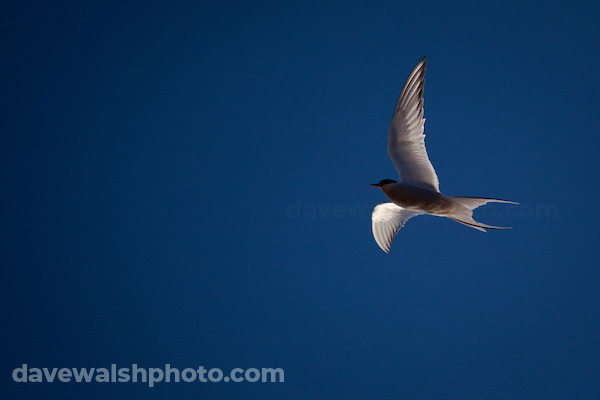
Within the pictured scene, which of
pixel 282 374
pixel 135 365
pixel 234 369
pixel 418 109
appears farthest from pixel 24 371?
pixel 418 109

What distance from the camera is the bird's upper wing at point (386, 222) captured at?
10.1 ft

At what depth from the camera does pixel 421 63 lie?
229 centimetres

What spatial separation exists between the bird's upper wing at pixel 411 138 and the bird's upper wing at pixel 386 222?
50 cm

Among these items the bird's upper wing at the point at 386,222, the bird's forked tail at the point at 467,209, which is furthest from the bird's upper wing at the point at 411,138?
the bird's upper wing at the point at 386,222

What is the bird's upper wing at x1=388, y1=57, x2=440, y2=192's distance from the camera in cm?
236

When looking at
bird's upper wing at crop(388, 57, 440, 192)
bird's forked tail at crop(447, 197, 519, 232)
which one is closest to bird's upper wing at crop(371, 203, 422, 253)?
bird's upper wing at crop(388, 57, 440, 192)

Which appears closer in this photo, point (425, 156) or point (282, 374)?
point (425, 156)

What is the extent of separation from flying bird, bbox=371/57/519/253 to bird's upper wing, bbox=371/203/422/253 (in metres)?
0.50

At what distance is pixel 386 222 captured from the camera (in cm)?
312

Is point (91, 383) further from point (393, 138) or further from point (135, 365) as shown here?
point (393, 138)

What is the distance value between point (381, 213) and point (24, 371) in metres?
12.7

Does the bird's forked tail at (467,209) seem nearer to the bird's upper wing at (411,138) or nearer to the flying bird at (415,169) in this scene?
the flying bird at (415,169)

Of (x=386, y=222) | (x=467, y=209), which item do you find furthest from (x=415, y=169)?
(x=386, y=222)

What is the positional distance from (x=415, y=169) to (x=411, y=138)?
7.0 inches
